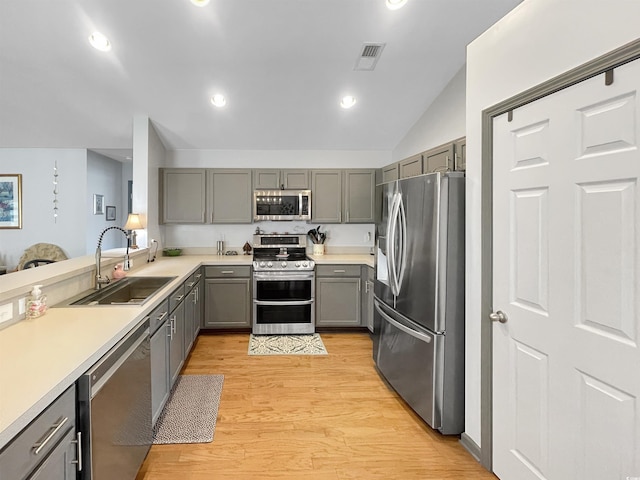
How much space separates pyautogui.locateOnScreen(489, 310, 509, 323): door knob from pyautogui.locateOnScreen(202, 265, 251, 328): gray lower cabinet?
306 cm

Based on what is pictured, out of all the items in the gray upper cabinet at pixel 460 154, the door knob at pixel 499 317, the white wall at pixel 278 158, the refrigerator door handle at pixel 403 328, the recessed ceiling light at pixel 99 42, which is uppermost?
the recessed ceiling light at pixel 99 42

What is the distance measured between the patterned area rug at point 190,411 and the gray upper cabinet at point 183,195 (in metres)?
2.29

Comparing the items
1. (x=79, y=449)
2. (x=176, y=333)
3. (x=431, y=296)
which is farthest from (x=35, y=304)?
(x=431, y=296)

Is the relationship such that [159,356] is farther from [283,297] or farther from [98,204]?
[98,204]

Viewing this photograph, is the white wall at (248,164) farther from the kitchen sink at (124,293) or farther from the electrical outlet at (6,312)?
the electrical outlet at (6,312)

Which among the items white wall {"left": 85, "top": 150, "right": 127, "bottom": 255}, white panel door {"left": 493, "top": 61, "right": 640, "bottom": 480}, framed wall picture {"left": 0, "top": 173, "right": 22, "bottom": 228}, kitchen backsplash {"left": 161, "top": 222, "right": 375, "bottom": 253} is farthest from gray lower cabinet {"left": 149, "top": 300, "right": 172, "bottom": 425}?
framed wall picture {"left": 0, "top": 173, "right": 22, "bottom": 228}

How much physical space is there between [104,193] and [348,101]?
15.4ft

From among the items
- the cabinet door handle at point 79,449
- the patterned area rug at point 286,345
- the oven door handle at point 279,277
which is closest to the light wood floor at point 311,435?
the patterned area rug at point 286,345

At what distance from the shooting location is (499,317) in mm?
2012

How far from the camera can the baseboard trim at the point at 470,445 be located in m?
2.20

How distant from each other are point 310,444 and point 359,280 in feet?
8.06

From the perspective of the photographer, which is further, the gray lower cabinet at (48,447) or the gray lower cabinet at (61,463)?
the gray lower cabinet at (61,463)

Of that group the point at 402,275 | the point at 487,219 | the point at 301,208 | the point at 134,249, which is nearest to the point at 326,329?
the point at 301,208

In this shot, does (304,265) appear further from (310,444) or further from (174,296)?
(310,444)
